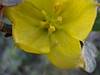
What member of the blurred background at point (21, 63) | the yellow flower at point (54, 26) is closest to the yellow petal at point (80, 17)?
the yellow flower at point (54, 26)

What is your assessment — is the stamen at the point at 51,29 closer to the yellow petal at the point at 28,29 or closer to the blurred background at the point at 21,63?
the yellow petal at the point at 28,29

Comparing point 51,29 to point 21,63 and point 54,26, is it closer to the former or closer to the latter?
point 54,26

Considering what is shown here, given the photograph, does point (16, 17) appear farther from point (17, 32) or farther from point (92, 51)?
point (92, 51)

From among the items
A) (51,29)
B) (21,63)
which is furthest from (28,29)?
(21,63)

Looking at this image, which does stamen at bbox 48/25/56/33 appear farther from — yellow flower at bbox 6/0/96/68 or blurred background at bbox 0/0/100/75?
blurred background at bbox 0/0/100/75

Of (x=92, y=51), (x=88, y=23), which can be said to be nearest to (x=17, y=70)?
(x=92, y=51)

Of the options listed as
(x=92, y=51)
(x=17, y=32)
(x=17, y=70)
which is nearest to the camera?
(x=17, y=32)
